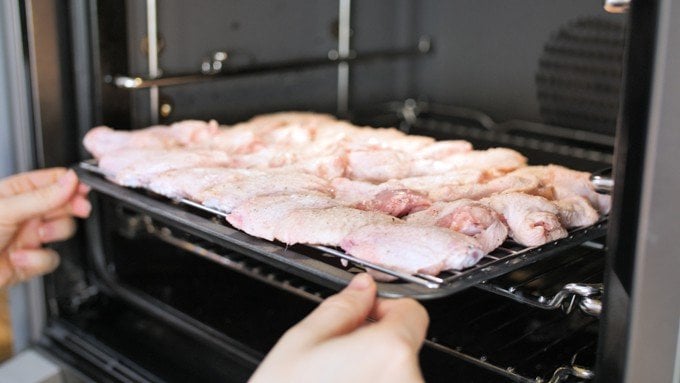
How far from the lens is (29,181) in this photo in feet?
4.51

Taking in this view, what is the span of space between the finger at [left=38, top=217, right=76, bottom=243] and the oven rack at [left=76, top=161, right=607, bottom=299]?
268mm

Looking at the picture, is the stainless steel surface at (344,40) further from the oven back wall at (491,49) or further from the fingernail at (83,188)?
the fingernail at (83,188)

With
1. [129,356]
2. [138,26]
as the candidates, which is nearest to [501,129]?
[138,26]

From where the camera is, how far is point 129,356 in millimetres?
1391

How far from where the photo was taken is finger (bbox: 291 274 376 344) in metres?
0.85

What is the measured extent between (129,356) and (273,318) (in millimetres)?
253

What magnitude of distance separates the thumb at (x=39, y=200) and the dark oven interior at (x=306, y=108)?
1.6 inches

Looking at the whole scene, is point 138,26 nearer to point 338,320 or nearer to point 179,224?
point 179,224

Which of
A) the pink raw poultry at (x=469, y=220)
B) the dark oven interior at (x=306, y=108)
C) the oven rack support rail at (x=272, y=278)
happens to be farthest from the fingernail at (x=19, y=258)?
the pink raw poultry at (x=469, y=220)

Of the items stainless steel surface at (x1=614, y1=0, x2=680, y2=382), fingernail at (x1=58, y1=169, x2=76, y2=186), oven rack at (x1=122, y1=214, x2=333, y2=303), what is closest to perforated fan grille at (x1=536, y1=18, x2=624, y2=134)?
oven rack at (x1=122, y1=214, x2=333, y2=303)

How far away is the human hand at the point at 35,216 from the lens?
4.40 ft

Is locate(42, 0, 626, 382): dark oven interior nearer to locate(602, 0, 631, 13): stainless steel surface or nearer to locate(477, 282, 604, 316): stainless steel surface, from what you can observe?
locate(477, 282, 604, 316): stainless steel surface

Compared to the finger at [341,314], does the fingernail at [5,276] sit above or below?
below

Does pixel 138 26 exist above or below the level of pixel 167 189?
above
